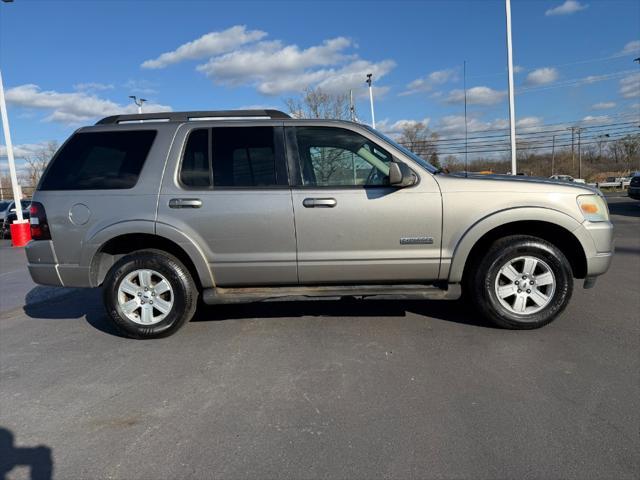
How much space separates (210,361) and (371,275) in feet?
5.29

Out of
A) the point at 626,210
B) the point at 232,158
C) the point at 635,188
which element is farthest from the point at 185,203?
the point at 635,188

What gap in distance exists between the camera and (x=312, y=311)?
189 inches

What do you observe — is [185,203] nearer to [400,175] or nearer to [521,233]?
[400,175]

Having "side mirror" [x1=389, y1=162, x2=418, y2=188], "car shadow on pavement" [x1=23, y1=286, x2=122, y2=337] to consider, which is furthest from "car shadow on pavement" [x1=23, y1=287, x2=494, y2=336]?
"side mirror" [x1=389, y1=162, x2=418, y2=188]

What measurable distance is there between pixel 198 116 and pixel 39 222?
179 centimetres

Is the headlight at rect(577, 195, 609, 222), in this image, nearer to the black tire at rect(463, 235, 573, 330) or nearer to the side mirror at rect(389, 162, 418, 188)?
the black tire at rect(463, 235, 573, 330)

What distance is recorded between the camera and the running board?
397cm

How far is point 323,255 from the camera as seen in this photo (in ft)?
13.1

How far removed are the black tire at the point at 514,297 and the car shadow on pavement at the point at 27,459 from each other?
3470 millimetres

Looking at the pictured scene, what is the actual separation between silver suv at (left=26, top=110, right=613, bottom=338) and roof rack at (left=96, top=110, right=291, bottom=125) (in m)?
0.09

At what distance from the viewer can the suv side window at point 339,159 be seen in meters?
4.02

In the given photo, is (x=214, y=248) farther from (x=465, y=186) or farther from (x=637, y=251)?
(x=637, y=251)

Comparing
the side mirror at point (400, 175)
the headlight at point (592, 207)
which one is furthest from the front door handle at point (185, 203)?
the headlight at point (592, 207)

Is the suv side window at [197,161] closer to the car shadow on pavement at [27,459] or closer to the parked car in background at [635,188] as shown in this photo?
the car shadow on pavement at [27,459]
